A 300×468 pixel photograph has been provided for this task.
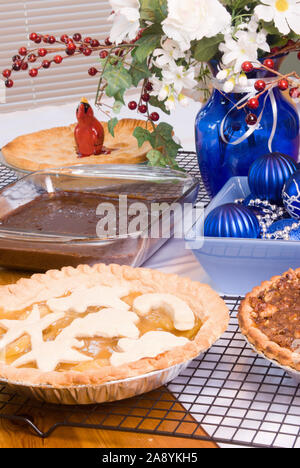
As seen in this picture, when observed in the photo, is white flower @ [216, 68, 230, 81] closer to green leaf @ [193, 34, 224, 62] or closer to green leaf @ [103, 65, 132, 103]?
green leaf @ [193, 34, 224, 62]

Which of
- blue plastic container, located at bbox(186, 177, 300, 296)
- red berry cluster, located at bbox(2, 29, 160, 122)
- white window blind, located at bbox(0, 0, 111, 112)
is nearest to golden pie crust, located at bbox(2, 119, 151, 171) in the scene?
red berry cluster, located at bbox(2, 29, 160, 122)

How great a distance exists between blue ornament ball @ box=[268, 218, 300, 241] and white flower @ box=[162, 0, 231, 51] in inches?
14.6

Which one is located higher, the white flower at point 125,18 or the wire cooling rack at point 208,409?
the white flower at point 125,18

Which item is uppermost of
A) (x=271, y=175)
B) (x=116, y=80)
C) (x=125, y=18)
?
(x=125, y=18)

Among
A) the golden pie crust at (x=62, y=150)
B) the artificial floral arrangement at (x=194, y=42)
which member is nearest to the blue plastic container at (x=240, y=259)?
the artificial floral arrangement at (x=194, y=42)

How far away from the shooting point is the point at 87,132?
1704 millimetres

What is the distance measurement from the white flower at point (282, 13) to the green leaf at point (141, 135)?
1.49 feet

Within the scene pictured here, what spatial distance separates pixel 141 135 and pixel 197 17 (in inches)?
16.9

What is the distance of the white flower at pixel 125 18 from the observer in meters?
1.30

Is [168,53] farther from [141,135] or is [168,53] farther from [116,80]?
[141,135]

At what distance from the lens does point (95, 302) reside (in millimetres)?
1092

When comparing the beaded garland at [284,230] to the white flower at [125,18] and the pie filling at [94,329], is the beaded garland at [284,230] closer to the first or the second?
the pie filling at [94,329]

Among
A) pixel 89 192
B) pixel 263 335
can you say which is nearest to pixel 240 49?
pixel 89 192

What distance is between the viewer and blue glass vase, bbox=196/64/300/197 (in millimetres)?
1425
